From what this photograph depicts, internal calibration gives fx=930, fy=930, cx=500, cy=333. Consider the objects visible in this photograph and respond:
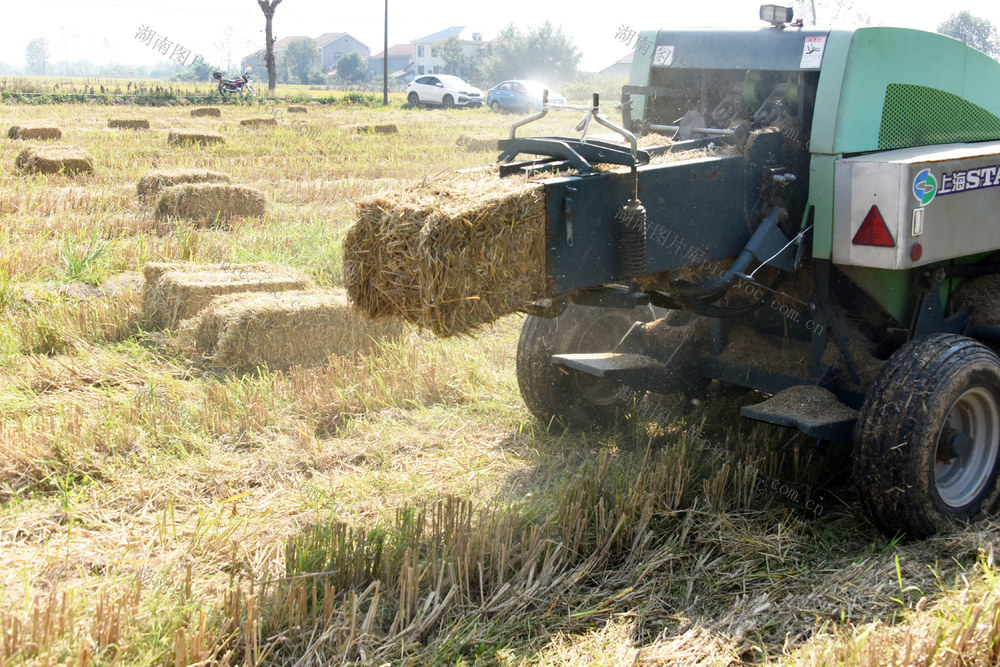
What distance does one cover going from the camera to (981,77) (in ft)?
15.9

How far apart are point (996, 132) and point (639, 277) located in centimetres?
261

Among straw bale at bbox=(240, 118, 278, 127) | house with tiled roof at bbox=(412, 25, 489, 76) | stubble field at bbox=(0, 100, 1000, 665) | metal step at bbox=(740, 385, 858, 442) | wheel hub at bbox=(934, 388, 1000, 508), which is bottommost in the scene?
stubble field at bbox=(0, 100, 1000, 665)

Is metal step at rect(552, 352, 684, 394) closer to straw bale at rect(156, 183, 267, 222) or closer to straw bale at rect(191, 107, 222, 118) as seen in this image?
straw bale at rect(156, 183, 267, 222)

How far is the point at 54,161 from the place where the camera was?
510 inches

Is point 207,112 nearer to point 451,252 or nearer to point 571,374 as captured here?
point 571,374

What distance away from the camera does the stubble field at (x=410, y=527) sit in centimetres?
312

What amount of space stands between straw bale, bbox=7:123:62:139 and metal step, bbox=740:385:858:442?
16.7 m

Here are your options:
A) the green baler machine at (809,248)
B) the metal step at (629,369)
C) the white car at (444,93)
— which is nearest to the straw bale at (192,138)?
the green baler machine at (809,248)

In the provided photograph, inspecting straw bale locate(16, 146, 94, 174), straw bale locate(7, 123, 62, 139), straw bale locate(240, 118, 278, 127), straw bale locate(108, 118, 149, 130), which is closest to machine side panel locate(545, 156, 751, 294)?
straw bale locate(16, 146, 94, 174)

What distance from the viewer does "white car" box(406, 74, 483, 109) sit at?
122 ft

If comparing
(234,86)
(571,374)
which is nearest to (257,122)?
(234,86)

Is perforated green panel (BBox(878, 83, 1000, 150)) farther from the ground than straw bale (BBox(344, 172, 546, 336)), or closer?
farther from the ground

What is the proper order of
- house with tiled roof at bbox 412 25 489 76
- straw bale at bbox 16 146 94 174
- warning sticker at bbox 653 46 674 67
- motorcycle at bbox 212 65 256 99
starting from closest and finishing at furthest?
warning sticker at bbox 653 46 674 67
straw bale at bbox 16 146 94 174
motorcycle at bbox 212 65 256 99
house with tiled roof at bbox 412 25 489 76

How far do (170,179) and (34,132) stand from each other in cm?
814
